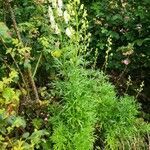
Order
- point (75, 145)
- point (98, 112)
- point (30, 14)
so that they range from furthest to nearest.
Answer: point (30, 14)
point (98, 112)
point (75, 145)

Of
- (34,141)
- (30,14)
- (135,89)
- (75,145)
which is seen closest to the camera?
(34,141)

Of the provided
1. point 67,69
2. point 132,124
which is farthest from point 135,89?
point 67,69

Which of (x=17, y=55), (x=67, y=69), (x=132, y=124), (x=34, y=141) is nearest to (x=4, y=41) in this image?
Result: (x=17, y=55)

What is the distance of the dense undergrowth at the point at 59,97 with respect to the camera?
15.1 ft

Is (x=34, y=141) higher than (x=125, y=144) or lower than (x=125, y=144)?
higher

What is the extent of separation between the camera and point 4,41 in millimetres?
4848

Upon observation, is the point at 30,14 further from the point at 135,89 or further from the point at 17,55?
the point at 135,89

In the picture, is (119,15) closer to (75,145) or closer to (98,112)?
(98,112)

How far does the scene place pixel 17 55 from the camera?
502 centimetres

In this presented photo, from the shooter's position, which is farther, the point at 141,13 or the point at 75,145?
the point at 141,13

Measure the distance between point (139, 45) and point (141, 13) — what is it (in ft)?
1.20

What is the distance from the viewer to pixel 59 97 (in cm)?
503

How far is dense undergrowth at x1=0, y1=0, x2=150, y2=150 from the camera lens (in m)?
4.61

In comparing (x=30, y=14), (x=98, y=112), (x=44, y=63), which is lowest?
(x=98, y=112)
